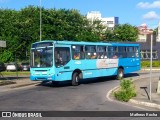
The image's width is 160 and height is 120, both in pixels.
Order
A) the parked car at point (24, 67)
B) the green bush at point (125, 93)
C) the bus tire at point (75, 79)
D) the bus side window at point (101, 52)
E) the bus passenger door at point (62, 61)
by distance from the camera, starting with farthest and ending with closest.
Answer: the parked car at point (24, 67) → the bus side window at point (101, 52) → the bus tire at point (75, 79) → the bus passenger door at point (62, 61) → the green bush at point (125, 93)

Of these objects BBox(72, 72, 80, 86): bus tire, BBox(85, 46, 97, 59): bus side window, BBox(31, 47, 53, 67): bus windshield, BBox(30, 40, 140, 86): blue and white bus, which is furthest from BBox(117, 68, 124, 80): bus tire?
BBox(31, 47, 53, 67): bus windshield

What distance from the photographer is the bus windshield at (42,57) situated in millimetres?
24627

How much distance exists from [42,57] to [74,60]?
2273 millimetres

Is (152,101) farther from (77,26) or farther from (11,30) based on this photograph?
(77,26)

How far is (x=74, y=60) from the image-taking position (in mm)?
26141

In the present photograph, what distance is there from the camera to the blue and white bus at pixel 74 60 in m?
24.7

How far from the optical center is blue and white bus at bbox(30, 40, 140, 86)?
80.9 feet

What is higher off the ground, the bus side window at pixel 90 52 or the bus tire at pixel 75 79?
the bus side window at pixel 90 52

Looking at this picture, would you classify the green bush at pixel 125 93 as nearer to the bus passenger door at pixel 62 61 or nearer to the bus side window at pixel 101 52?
the bus passenger door at pixel 62 61

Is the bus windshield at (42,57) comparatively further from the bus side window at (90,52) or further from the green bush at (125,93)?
the green bush at (125,93)

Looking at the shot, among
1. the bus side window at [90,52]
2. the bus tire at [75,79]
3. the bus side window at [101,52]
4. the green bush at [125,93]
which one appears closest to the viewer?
the green bush at [125,93]

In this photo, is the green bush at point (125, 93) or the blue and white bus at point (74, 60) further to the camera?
the blue and white bus at point (74, 60)

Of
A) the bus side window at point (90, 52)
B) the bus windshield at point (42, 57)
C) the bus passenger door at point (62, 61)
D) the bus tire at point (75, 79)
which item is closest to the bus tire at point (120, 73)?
the bus side window at point (90, 52)

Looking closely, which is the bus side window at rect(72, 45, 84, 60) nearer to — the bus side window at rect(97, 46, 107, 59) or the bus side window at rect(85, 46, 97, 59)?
the bus side window at rect(85, 46, 97, 59)
